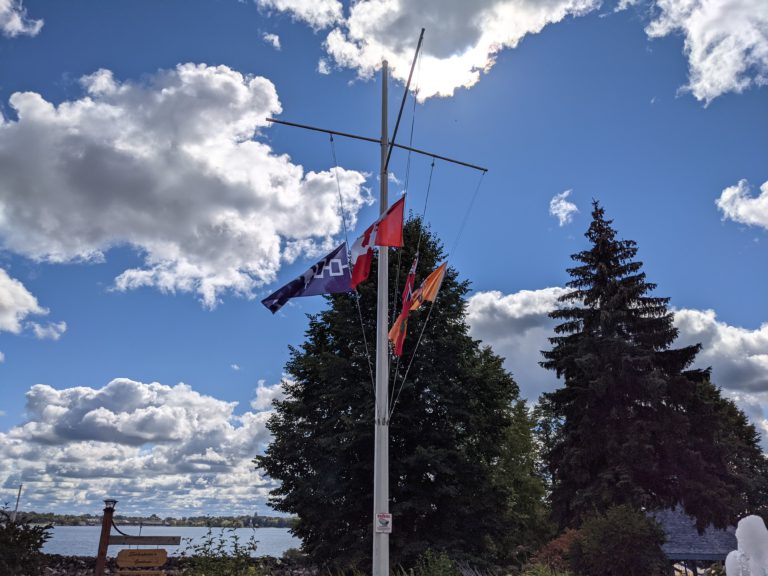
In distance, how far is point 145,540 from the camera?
13.9 metres

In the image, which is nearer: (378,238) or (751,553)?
(751,553)

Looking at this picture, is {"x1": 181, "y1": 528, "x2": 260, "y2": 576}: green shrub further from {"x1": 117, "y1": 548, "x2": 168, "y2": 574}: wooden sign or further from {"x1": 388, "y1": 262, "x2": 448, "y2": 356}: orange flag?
{"x1": 388, "y1": 262, "x2": 448, "y2": 356}: orange flag

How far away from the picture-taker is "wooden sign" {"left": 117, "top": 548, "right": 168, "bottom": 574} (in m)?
13.6

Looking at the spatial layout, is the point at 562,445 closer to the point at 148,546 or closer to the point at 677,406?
the point at 677,406

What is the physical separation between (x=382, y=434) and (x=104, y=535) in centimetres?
724

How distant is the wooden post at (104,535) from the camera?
1345 centimetres

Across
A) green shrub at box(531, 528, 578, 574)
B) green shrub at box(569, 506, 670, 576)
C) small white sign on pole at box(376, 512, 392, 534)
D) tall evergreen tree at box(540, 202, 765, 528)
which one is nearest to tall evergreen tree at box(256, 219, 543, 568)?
green shrub at box(531, 528, 578, 574)

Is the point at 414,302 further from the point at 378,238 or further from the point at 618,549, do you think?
the point at 618,549

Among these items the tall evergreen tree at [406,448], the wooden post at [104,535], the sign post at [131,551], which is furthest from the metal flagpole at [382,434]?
the tall evergreen tree at [406,448]

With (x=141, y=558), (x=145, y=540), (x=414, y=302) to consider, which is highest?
(x=414, y=302)

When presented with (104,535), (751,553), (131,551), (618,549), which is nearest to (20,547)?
(104,535)

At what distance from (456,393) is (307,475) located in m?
6.34

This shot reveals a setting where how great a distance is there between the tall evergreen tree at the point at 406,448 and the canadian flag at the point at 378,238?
7798 mm

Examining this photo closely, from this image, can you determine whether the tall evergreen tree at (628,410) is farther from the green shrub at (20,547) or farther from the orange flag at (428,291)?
the green shrub at (20,547)
